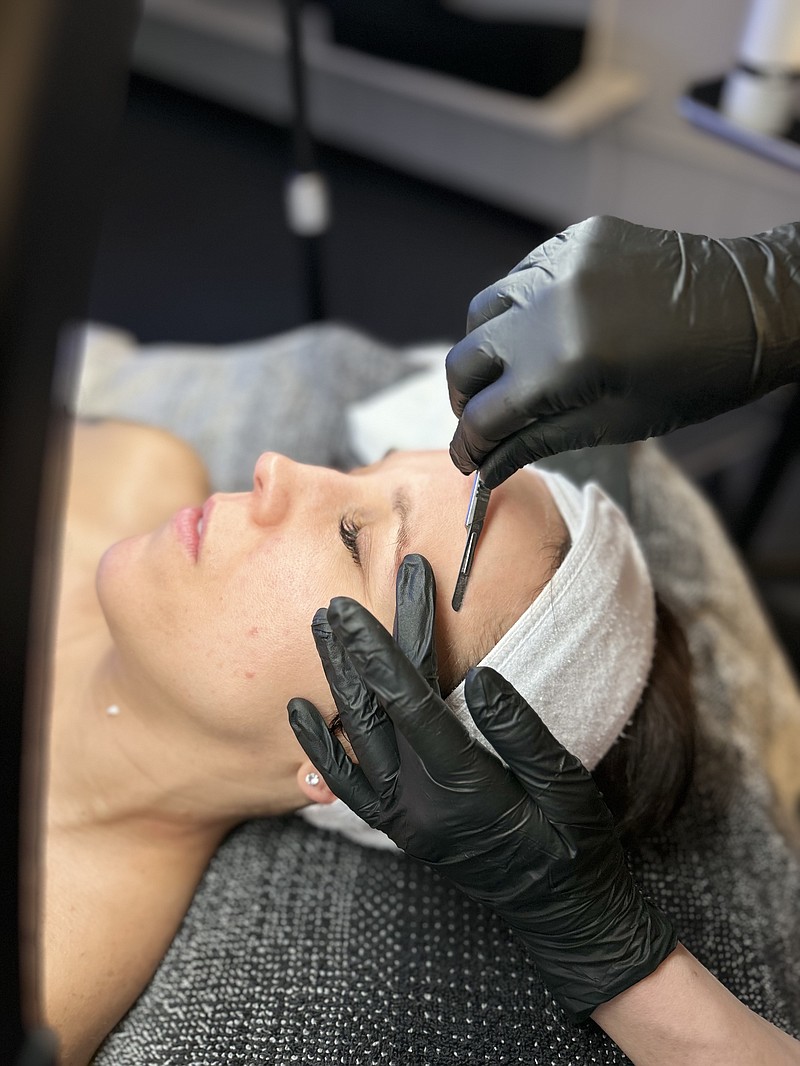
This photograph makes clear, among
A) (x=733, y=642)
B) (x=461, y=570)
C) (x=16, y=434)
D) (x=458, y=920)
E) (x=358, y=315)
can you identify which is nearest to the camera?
(x=16, y=434)

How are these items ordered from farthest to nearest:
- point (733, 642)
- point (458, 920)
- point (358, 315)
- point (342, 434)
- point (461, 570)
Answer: point (358, 315) < point (342, 434) < point (733, 642) < point (458, 920) < point (461, 570)

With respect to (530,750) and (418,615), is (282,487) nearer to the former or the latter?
(418,615)

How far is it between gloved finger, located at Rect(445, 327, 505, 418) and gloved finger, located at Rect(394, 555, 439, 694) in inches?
8.0

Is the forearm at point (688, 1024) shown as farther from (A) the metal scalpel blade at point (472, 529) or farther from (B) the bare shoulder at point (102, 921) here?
(B) the bare shoulder at point (102, 921)

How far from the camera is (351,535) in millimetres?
1016

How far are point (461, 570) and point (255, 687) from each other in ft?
0.93

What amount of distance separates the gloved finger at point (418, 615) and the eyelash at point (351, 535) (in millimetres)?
75

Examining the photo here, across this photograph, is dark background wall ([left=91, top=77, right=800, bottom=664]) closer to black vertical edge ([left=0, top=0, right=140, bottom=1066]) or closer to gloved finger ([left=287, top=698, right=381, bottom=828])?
gloved finger ([left=287, top=698, right=381, bottom=828])

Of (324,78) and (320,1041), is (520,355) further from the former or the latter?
(324,78)

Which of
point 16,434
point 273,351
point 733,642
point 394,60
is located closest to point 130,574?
point 16,434

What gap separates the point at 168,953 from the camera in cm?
112


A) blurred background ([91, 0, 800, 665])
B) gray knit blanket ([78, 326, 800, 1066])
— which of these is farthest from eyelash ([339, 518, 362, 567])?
blurred background ([91, 0, 800, 665])

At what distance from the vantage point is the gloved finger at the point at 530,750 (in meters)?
0.84

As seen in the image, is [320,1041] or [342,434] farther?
[342,434]
